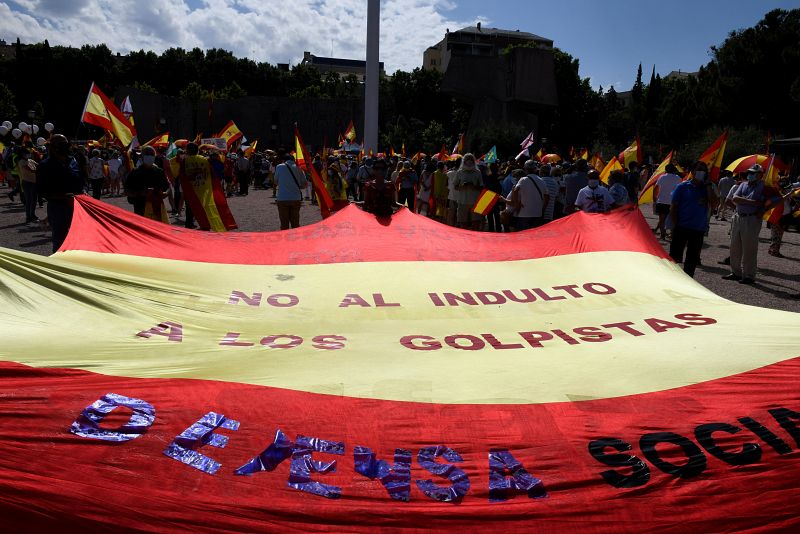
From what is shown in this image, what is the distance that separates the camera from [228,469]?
2.13 metres

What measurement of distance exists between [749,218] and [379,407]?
29.1ft

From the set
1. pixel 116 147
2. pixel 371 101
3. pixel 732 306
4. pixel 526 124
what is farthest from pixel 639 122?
pixel 732 306

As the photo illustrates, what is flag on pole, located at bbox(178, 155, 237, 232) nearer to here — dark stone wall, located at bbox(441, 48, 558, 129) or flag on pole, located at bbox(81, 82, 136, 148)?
flag on pole, located at bbox(81, 82, 136, 148)

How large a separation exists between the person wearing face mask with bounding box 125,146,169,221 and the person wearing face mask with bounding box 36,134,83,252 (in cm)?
82

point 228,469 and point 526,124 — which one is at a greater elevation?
point 526,124

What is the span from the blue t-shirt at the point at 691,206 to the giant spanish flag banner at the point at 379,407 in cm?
474

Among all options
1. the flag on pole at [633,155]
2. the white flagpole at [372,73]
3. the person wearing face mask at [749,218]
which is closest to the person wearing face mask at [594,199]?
the person wearing face mask at [749,218]

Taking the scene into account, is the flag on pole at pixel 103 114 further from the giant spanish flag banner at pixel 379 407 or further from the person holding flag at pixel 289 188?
the giant spanish flag banner at pixel 379 407

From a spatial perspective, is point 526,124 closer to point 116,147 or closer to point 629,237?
point 116,147

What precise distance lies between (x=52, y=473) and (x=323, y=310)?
2149 mm

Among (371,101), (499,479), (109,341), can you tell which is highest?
(371,101)

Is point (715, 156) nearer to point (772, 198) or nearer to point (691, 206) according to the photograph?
point (772, 198)

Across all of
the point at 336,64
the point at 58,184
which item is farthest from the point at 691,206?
the point at 336,64

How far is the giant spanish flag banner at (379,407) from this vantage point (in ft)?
6.70
